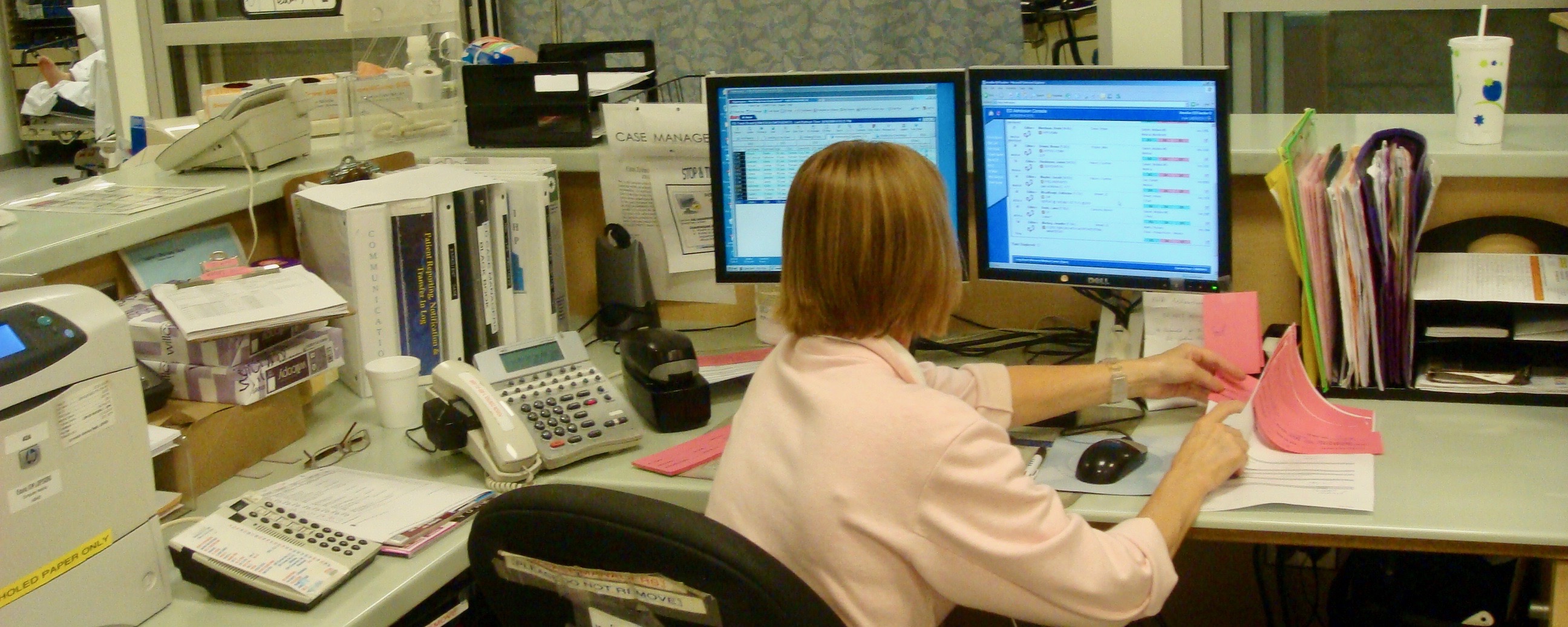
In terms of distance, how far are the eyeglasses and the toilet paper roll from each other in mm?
819

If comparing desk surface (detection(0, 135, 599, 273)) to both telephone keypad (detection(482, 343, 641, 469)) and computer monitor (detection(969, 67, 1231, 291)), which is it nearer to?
telephone keypad (detection(482, 343, 641, 469))

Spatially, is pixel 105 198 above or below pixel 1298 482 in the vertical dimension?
above

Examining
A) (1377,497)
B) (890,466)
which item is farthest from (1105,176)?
(890,466)

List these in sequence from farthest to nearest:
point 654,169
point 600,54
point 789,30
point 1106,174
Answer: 1. point 789,30
2. point 600,54
3. point 654,169
4. point 1106,174

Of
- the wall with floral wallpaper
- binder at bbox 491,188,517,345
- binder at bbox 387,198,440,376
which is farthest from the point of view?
the wall with floral wallpaper

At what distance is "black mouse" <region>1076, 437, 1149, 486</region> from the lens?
138cm

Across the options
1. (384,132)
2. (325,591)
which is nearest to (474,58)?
(384,132)

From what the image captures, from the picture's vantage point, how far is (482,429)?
1.51 m

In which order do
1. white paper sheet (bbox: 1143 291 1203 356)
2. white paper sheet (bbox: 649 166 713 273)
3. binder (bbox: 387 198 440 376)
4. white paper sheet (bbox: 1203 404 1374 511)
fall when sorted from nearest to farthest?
white paper sheet (bbox: 1203 404 1374 511)
white paper sheet (bbox: 1143 291 1203 356)
binder (bbox: 387 198 440 376)
white paper sheet (bbox: 649 166 713 273)

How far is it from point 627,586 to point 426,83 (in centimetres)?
156

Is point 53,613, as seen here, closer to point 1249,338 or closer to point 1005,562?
point 1005,562

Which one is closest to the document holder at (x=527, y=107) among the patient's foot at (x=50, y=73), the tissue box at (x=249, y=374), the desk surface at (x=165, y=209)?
the desk surface at (x=165, y=209)

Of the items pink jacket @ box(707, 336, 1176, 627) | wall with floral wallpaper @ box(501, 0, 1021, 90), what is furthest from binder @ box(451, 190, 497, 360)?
wall with floral wallpaper @ box(501, 0, 1021, 90)

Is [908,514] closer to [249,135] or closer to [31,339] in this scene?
[31,339]
